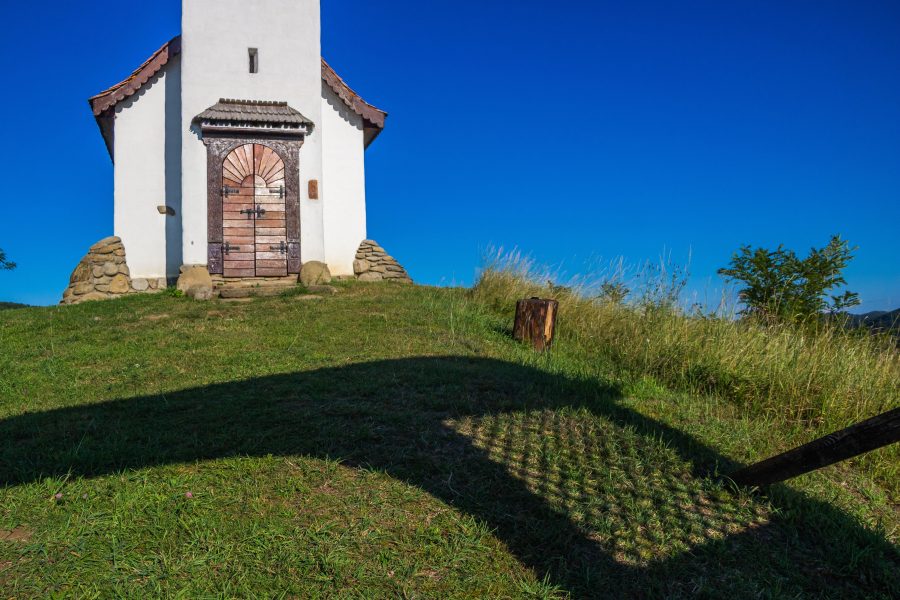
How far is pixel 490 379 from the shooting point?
18.3 ft

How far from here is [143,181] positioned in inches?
496

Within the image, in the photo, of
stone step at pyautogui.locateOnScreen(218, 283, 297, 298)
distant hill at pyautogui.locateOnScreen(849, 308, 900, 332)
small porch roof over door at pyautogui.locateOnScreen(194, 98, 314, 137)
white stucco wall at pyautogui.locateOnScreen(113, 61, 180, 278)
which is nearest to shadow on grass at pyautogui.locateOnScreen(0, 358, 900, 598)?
distant hill at pyautogui.locateOnScreen(849, 308, 900, 332)

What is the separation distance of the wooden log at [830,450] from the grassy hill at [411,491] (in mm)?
211

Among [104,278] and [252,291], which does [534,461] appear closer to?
[252,291]

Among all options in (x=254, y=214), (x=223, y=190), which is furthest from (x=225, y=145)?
(x=254, y=214)

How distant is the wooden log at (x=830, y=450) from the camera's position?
2662 millimetres

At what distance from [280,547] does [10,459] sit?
239 centimetres

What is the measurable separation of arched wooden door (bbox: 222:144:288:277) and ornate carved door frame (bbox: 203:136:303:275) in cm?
8

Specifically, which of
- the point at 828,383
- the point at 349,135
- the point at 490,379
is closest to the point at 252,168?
the point at 349,135

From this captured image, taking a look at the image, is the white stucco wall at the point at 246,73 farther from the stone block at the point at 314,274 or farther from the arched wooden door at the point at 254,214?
the arched wooden door at the point at 254,214

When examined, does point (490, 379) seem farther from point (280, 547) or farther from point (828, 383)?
point (828, 383)

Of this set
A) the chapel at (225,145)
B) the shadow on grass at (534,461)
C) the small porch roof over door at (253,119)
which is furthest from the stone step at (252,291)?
the shadow on grass at (534,461)

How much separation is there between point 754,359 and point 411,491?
461 centimetres

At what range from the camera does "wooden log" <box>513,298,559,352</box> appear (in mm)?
7461
